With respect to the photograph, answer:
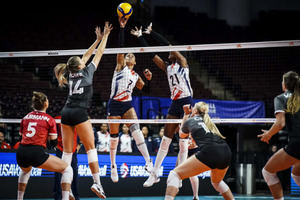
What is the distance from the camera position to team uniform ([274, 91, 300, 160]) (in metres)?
6.21

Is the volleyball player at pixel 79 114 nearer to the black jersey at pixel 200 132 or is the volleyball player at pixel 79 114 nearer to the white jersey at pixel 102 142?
the black jersey at pixel 200 132

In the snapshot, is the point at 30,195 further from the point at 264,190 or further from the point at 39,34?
the point at 39,34

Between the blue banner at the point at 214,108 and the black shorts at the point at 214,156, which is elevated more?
the blue banner at the point at 214,108

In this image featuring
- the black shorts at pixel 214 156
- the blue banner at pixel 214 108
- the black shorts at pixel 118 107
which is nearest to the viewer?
the black shorts at pixel 214 156

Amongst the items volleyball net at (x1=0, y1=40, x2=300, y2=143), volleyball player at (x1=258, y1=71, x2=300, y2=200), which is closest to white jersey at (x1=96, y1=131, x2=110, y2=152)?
volleyball net at (x1=0, y1=40, x2=300, y2=143)

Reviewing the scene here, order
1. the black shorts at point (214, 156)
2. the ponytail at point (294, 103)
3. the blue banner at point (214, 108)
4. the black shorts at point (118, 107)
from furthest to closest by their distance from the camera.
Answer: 1. the blue banner at point (214, 108)
2. the black shorts at point (118, 107)
3. the black shorts at point (214, 156)
4. the ponytail at point (294, 103)

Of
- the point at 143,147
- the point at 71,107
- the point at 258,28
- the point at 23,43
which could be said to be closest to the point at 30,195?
the point at 143,147

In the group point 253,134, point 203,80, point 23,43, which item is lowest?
point 253,134

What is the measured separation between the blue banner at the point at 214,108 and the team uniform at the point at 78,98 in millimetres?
8015

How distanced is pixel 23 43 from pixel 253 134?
12.7m

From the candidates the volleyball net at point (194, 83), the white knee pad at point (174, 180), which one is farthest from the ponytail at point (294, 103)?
the volleyball net at point (194, 83)

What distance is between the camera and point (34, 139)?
6750 mm

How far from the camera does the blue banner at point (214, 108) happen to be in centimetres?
1578

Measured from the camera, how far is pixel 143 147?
904 cm
